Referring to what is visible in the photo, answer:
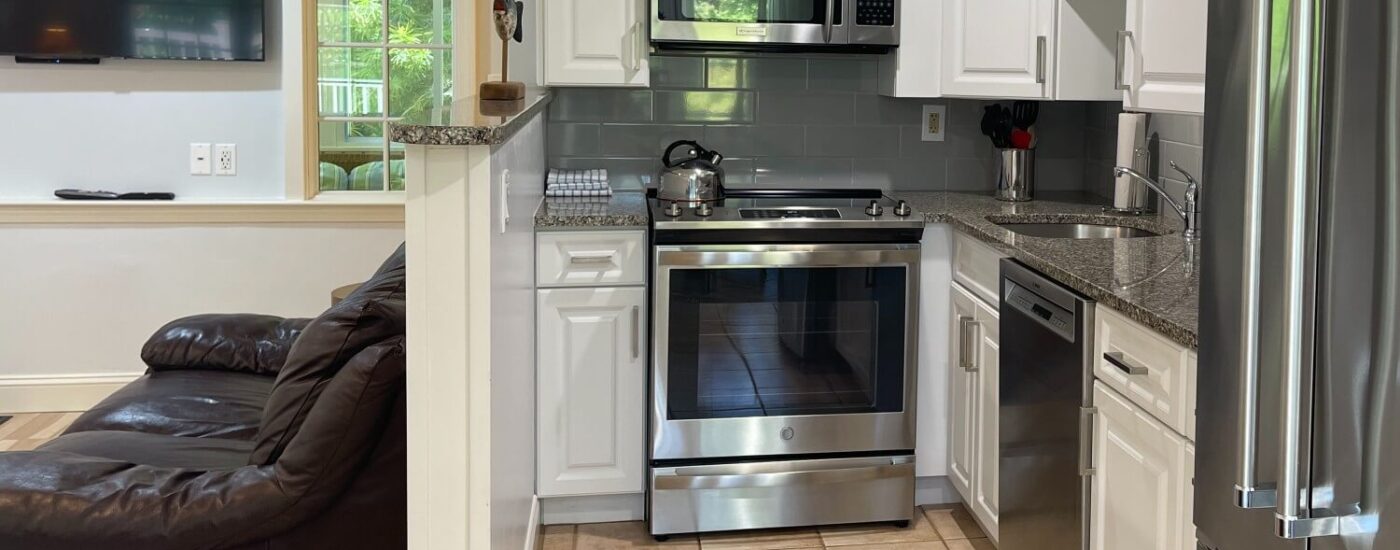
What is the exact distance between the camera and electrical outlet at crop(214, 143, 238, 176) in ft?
14.4

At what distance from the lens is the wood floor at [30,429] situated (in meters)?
4.09

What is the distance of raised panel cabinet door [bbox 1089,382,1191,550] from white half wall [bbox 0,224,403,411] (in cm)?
280

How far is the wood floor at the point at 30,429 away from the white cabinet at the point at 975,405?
2.82m

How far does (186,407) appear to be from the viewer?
295 centimetres

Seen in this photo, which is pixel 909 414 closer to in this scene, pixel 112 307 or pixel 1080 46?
pixel 1080 46

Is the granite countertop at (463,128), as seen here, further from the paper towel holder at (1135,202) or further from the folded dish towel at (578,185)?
the paper towel holder at (1135,202)

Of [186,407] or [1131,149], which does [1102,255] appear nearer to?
[1131,149]

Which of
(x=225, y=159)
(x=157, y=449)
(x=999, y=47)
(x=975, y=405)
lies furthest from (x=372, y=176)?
(x=975, y=405)

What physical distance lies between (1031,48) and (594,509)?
177 cm

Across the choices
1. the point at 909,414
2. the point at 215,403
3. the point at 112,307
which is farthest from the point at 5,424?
the point at 909,414

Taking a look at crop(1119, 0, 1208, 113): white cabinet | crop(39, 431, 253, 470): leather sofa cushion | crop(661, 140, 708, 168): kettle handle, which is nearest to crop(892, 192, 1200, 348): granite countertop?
crop(1119, 0, 1208, 113): white cabinet

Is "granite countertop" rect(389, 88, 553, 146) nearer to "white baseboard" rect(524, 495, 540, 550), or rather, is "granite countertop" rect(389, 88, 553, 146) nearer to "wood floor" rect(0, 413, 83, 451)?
"white baseboard" rect(524, 495, 540, 550)

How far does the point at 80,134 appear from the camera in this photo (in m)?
4.34

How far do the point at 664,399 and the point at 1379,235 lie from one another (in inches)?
90.1
